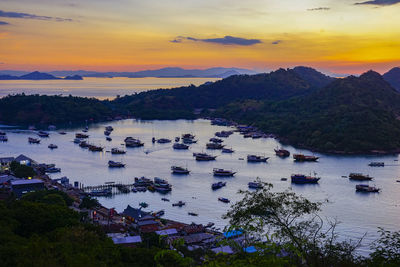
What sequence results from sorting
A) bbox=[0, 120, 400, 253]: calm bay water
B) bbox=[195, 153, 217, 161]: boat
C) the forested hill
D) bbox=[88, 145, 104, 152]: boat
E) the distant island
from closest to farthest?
1. bbox=[0, 120, 400, 253]: calm bay water
2. bbox=[195, 153, 217, 161]: boat
3. bbox=[88, 145, 104, 152]: boat
4. the forested hill
5. the distant island

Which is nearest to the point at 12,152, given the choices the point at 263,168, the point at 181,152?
the point at 181,152

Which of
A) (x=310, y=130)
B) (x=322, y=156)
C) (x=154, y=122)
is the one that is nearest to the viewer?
(x=322, y=156)

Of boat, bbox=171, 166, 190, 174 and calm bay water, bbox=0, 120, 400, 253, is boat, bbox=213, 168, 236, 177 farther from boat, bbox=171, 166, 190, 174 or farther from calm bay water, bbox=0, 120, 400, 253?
boat, bbox=171, 166, 190, 174

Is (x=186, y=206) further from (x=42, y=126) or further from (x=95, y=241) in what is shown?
(x=42, y=126)

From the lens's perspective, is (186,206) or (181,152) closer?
(186,206)

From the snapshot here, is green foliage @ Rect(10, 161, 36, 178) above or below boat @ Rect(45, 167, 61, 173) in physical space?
above

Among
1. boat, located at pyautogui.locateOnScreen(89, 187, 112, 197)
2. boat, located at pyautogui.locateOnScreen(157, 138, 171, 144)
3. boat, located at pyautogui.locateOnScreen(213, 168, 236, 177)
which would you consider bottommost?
boat, located at pyautogui.locateOnScreen(89, 187, 112, 197)

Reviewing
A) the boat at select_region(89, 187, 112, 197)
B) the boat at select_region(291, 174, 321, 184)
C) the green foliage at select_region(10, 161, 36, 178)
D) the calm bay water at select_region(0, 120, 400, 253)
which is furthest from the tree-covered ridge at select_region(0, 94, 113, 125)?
the boat at select_region(291, 174, 321, 184)

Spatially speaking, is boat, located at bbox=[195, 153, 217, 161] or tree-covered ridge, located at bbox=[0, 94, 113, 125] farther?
tree-covered ridge, located at bbox=[0, 94, 113, 125]

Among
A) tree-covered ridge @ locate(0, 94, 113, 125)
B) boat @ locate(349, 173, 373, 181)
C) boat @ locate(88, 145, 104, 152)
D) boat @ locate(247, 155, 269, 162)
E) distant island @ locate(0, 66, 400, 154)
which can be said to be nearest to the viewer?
boat @ locate(349, 173, 373, 181)
